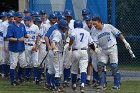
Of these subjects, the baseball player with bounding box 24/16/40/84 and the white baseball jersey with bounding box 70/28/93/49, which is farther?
the baseball player with bounding box 24/16/40/84

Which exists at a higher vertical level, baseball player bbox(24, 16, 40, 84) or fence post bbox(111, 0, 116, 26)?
fence post bbox(111, 0, 116, 26)

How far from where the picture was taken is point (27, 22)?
15.7m

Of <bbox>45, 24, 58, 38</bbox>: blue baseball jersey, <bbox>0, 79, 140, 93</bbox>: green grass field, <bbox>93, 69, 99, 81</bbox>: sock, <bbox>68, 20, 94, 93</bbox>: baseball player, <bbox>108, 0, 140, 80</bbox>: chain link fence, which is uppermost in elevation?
<bbox>108, 0, 140, 80</bbox>: chain link fence

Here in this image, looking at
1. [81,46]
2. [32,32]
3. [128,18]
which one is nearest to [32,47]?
[32,32]

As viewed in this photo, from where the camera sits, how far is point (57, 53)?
45.4 ft

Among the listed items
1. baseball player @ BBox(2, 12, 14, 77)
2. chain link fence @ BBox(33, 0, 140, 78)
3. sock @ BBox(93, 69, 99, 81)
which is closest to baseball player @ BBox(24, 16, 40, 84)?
baseball player @ BBox(2, 12, 14, 77)

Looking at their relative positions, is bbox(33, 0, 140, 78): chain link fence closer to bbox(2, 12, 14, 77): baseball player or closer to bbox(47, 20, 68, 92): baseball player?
bbox(2, 12, 14, 77): baseball player

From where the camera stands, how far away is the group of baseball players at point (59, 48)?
13.8 m

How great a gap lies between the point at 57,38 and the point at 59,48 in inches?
15.4

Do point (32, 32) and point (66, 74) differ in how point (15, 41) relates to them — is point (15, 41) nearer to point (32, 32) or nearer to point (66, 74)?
point (32, 32)

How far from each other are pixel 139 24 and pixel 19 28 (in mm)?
4741

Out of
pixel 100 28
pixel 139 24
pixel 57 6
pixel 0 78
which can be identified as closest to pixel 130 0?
pixel 139 24

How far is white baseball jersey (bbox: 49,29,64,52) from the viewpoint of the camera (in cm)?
1361

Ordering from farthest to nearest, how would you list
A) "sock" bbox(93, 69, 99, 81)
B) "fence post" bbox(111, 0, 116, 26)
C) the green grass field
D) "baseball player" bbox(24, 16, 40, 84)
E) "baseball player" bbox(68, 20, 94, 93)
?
"fence post" bbox(111, 0, 116, 26)
"baseball player" bbox(24, 16, 40, 84)
"sock" bbox(93, 69, 99, 81)
the green grass field
"baseball player" bbox(68, 20, 94, 93)
